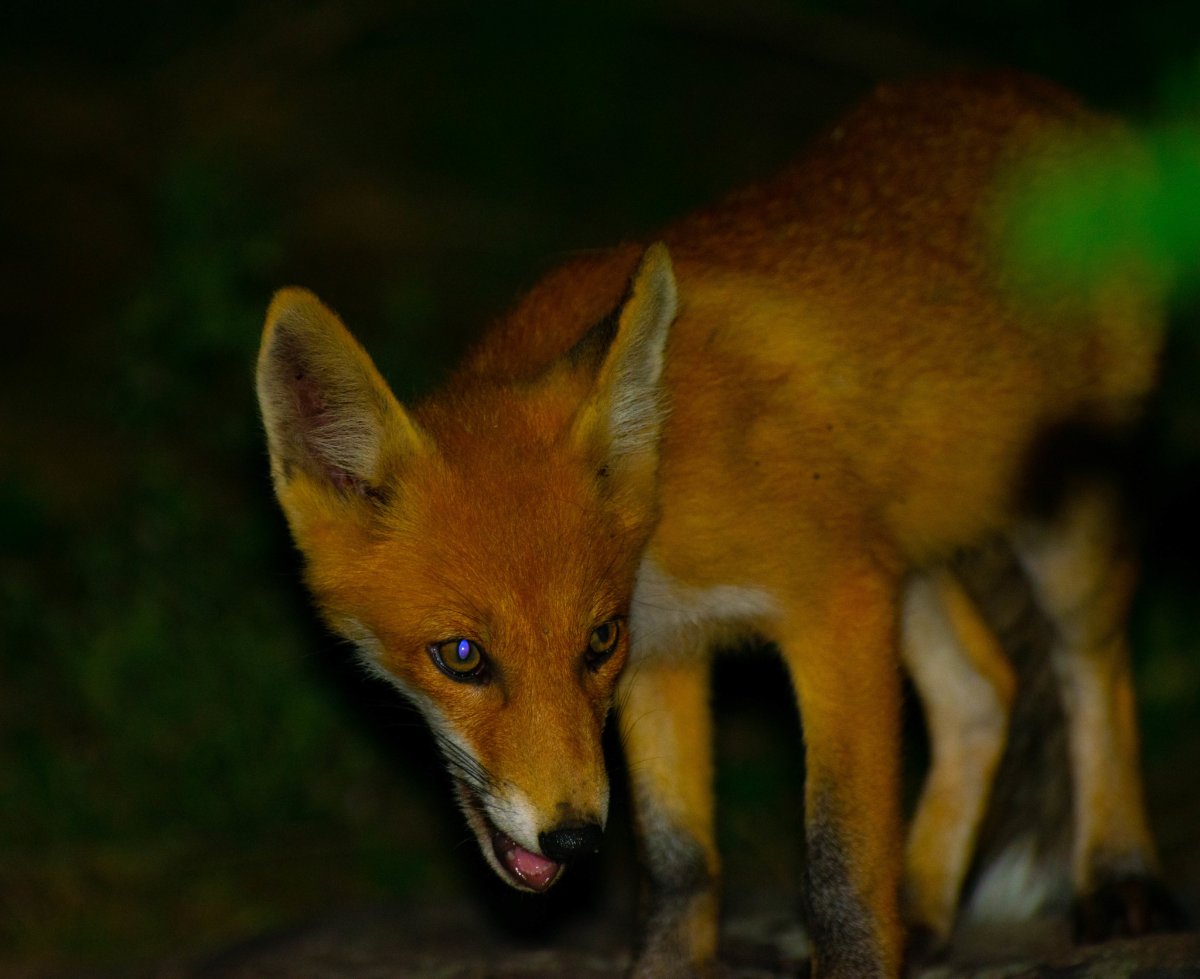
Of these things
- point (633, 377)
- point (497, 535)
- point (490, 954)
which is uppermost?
point (633, 377)

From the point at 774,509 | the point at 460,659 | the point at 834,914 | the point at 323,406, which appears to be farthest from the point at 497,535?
the point at 834,914

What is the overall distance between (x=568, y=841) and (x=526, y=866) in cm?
30

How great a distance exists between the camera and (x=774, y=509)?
133 inches

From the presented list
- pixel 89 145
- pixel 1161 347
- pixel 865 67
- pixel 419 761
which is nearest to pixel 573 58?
pixel 865 67

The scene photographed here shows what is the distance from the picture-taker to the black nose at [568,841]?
9.17ft

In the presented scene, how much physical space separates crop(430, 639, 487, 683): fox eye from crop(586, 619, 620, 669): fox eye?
225 mm

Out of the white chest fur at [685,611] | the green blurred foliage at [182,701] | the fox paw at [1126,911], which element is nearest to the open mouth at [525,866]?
the white chest fur at [685,611]

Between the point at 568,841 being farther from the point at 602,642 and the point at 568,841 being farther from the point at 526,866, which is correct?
the point at 602,642

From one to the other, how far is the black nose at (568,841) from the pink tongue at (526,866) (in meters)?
0.24

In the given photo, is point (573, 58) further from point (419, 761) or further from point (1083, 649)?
point (1083, 649)

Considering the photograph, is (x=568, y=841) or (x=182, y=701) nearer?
(x=568, y=841)

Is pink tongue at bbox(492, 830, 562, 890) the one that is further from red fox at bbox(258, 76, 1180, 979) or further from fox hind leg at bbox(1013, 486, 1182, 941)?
fox hind leg at bbox(1013, 486, 1182, 941)

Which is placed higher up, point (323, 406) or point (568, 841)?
point (323, 406)

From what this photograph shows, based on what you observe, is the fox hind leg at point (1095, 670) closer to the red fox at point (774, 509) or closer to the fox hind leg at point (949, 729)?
the red fox at point (774, 509)
